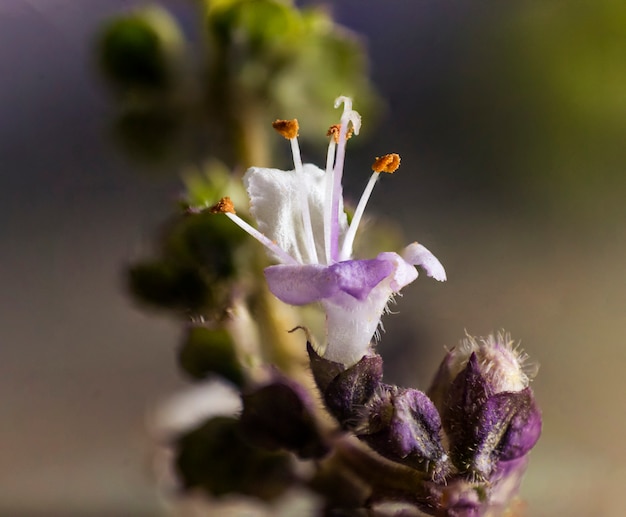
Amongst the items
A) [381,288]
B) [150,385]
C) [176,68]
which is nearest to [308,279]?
[381,288]

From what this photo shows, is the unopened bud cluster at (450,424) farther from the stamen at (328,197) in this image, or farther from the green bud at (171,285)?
the green bud at (171,285)

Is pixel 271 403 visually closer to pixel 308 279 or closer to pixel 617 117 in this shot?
pixel 308 279

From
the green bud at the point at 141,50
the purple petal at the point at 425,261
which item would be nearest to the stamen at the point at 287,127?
the purple petal at the point at 425,261

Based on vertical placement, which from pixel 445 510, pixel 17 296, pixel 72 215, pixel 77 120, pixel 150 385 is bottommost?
pixel 445 510

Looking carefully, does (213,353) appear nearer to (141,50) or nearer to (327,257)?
(327,257)

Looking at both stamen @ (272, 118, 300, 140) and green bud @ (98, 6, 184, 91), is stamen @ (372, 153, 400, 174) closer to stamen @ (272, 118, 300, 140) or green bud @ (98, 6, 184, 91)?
stamen @ (272, 118, 300, 140)
